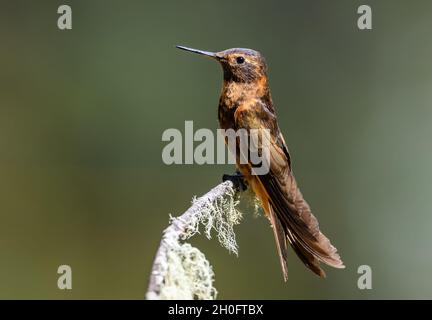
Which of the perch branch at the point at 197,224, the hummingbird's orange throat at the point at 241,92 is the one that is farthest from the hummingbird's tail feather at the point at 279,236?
the hummingbird's orange throat at the point at 241,92

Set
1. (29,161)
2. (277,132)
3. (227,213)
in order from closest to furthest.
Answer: (227,213) → (277,132) → (29,161)

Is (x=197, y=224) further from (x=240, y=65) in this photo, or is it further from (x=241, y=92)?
(x=240, y=65)

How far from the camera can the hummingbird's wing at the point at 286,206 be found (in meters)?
3.58

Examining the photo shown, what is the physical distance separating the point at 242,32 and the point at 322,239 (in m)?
4.72

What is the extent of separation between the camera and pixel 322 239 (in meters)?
3.60

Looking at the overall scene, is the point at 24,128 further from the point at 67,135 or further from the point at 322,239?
the point at 322,239

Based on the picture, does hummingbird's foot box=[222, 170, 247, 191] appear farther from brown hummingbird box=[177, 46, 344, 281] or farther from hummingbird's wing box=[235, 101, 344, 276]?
hummingbird's wing box=[235, 101, 344, 276]

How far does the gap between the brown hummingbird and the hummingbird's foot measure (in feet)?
0.10

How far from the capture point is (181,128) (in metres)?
7.07

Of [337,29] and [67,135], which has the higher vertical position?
[337,29]

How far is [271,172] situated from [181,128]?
3.15m

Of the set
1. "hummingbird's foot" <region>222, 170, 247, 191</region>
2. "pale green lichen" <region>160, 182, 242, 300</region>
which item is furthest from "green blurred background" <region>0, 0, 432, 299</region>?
"pale green lichen" <region>160, 182, 242, 300</region>

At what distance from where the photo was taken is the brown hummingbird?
363cm

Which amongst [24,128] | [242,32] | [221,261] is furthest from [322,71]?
[24,128]
